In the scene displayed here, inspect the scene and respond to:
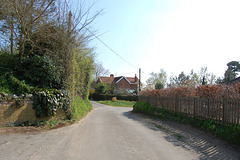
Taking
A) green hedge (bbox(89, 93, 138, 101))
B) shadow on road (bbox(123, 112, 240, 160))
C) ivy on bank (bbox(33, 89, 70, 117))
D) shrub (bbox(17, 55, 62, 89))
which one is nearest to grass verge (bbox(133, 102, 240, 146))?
shadow on road (bbox(123, 112, 240, 160))

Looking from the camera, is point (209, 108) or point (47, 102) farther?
point (47, 102)

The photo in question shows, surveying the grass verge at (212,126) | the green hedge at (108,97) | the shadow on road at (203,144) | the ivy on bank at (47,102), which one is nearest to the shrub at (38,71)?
the ivy on bank at (47,102)

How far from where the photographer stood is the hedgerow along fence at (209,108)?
6.53 m

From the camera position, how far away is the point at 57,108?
29.1 feet

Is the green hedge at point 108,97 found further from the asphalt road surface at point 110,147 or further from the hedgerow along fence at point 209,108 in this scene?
Result: the asphalt road surface at point 110,147

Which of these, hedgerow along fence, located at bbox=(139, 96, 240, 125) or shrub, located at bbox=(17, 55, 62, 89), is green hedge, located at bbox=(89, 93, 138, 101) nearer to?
hedgerow along fence, located at bbox=(139, 96, 240, 125)

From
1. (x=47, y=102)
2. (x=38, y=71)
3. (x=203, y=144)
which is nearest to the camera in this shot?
(x=203, y=144)

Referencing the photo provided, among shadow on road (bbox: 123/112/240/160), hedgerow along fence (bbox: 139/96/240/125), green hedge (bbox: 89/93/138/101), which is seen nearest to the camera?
shadow on road (bbox: 123/112/240/160)

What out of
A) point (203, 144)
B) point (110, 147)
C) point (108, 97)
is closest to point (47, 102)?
point (110, 147)

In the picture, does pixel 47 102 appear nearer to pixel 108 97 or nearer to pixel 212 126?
pixel 212 126

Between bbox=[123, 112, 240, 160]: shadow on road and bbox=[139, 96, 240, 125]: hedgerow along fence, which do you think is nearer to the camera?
bbox=[123, 112, 240, 160]: shadow on road

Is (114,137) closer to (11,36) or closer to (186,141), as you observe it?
(186,141)

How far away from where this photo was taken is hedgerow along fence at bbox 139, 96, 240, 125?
6533 mm

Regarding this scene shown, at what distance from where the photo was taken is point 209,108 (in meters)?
7.93
